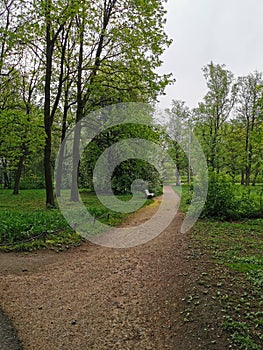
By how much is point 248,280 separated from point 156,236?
4.15 m

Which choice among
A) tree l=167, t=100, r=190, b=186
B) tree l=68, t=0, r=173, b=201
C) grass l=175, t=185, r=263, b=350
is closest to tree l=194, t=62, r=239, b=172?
tree l=167, t=100, r=190, b=186

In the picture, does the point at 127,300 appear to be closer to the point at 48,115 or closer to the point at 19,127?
the point at 48,115

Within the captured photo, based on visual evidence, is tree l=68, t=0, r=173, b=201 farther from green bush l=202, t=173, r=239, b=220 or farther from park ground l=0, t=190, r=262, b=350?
park ground l=0, t=190, r=262, b=350

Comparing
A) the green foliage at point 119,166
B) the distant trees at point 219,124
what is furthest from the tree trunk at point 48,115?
the distant trees at point 219,124

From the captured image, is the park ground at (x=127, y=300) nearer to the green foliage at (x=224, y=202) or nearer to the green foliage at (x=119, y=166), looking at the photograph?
the green foliage at (x=224, y=202)

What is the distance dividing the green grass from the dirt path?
0.29 meters

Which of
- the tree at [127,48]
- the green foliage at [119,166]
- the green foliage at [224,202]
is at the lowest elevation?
the green foliage at [224,202]

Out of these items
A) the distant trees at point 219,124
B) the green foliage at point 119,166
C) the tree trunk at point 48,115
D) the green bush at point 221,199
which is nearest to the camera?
the green bush at point 221,199

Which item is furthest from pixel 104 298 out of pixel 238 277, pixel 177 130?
pixel 177 130

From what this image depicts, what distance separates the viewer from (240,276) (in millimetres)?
5199

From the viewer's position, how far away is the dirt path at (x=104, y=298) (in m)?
3.74

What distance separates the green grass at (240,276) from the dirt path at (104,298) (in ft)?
0.96

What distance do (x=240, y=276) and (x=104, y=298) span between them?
2216 millimetres

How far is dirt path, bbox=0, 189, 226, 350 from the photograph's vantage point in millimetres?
3736
